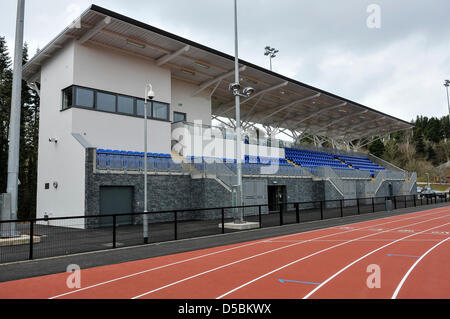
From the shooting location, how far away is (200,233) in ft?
47.2

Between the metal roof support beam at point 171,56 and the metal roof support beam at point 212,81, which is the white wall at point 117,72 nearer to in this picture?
the metal roof support beam at point 171,56

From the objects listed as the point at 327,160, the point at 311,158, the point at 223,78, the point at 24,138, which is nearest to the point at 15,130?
the point at 223,78

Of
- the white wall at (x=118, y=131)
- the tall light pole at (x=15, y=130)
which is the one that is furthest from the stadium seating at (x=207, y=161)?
the tall light pole at (x=15, y=130)

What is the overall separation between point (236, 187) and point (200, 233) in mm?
3470

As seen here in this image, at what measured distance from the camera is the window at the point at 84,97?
64.1 ft

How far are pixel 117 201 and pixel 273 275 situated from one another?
44.8 feet

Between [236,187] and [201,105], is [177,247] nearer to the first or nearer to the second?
[236,187]

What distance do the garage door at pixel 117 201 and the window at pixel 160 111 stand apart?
246 inches

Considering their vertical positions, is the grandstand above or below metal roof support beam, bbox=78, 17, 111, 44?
below

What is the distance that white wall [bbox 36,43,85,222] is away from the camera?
17984 millimetres

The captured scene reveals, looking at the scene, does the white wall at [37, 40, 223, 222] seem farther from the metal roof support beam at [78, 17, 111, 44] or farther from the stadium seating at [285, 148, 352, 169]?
the stadium seating at [285, 148, 352, 169]

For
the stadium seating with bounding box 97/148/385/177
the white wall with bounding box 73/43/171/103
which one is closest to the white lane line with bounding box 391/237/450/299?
the stadium seating with bounding box 97/148/385/177

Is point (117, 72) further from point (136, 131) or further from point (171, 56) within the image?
point (136, 131)

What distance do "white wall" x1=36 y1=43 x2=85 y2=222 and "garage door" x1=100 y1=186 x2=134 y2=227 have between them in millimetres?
1243
